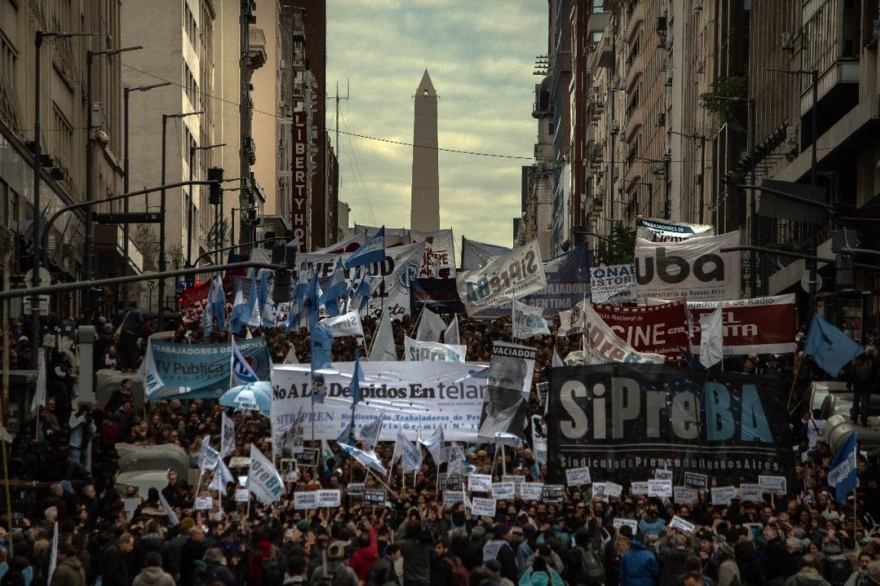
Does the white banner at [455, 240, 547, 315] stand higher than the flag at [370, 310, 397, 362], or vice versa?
the white banner at [455, 240, 547, 315]

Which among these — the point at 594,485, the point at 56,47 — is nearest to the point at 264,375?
the point at 594,485

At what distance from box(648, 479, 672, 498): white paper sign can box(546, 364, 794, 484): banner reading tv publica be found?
2.63 ft

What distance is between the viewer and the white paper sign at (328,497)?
2398 cm

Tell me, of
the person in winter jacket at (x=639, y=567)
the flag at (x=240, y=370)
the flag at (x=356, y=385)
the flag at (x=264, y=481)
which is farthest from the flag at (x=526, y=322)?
the person in winter jacket at (x=639, y=567)

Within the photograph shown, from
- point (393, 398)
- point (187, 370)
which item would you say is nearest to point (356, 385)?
point (393, 398)

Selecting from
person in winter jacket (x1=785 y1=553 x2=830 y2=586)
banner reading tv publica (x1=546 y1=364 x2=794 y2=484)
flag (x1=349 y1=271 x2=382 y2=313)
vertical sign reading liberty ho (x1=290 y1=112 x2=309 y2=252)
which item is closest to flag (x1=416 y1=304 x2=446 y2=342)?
flag (x1=349 y1=271 x2=382 y2=313)

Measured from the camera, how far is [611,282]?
143 ft

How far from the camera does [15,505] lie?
26844mm

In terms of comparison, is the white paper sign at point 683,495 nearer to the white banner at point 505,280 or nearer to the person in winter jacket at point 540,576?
the person in winter jacket at point 540,576

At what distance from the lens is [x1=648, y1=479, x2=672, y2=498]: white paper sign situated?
79.5 ft

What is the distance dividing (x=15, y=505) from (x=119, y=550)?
7147 mm

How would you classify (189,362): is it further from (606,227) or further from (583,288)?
(606,227)

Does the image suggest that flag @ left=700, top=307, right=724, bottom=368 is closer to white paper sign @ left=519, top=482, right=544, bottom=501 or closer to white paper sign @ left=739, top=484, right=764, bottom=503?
white paper sign @ left=739, top=484, right=764, bottom=503

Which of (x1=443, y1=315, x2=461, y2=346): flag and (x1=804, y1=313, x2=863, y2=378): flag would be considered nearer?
(x1=804, y1=313, x2=863, y2=378): flag
